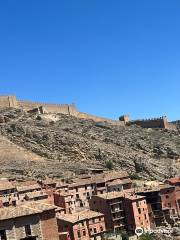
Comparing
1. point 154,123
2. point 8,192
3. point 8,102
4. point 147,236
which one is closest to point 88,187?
point 8,192

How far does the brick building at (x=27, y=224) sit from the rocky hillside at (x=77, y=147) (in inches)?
2192

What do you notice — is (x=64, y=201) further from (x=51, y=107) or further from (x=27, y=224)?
(x=51, y=107)

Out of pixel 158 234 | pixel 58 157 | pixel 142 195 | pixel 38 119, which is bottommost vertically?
pixel 158 234

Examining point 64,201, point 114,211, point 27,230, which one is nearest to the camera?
point 27,230

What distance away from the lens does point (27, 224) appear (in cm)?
3353

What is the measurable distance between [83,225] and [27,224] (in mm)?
26896

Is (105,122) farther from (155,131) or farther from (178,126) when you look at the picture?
(178,126)

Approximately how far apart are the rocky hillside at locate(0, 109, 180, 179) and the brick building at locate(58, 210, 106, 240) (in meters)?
28.9

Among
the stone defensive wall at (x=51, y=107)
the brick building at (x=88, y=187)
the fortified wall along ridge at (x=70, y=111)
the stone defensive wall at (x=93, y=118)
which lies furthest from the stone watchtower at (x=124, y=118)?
the brick building at (x=88, y=187)

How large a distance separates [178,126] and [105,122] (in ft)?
105

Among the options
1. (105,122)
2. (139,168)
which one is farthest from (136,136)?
(139,168)

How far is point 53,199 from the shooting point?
2832 inches

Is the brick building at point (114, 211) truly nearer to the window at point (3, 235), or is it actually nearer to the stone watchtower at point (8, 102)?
the window at point (3, 235)

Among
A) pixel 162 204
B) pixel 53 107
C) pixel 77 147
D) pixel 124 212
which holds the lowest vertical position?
pixel 124 212
